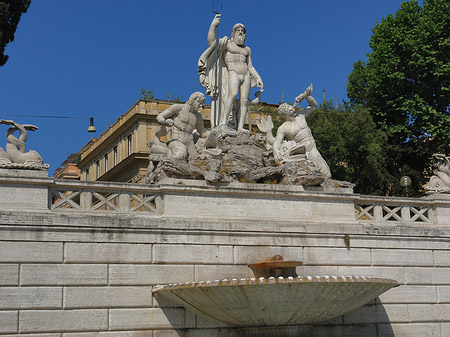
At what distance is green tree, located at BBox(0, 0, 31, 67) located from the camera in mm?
26689

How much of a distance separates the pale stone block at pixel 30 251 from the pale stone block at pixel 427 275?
30.3ft

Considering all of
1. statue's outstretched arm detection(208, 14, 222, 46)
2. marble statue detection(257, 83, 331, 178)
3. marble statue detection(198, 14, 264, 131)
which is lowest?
marble statue detection(257, 83, 331, 178)

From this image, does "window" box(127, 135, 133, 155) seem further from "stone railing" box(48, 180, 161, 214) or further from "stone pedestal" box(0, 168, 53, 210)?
"stone pedestal" box(0, 168, 53, 210)

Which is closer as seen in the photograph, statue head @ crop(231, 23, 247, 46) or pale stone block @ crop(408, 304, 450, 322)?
pale stone block @ crop(408, 304, 450, 322)

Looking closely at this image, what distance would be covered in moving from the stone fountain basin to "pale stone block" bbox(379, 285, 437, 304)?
240cm

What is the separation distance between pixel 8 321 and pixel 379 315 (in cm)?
932

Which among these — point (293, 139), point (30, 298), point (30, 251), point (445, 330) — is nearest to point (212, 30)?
point (293, 139)

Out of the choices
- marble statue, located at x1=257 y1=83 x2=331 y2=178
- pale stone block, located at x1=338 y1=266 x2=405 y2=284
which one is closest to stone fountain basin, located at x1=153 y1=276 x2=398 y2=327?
pale stone block, located at x1=338 y1=266 x2=405 y2=284

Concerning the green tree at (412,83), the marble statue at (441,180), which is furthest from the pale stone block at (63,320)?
the green tree at (412,83)

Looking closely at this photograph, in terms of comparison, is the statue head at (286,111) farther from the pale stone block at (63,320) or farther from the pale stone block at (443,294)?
the pale stone block at (63,320)

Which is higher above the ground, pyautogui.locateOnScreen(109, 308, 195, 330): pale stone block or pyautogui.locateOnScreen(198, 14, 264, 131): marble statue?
pyautogui.locateOnScreen(198, 14, 264, 131): marble statue

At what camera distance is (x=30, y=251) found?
15711 mm

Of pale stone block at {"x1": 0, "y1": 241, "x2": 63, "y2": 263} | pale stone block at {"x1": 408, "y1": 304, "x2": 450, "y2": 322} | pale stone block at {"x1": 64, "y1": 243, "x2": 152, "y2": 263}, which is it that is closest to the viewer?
pale stone block at {"x1": 0, "y1": 241, "x2": 63, "y2": 263}

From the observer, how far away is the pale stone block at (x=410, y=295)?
1892 cm
